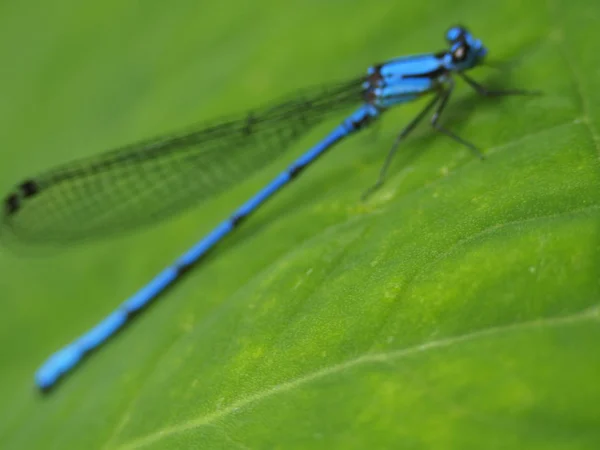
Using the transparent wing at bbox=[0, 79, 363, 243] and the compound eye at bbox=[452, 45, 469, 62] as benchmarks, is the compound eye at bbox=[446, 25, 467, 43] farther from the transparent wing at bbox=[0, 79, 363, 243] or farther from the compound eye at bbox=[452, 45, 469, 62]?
the transparent wing at bbox=[0, 79, 363, 243]

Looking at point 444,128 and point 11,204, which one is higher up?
point 11,204

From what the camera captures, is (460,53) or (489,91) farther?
(460,53)

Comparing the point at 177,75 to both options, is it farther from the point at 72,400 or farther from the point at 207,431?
the point at 207,431

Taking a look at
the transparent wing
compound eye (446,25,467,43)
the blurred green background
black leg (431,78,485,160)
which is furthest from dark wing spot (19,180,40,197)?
compound eye (446,25,467,43)

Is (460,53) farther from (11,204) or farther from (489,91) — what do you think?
(11,204)

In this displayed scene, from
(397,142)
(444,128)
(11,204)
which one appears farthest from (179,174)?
(444,128)

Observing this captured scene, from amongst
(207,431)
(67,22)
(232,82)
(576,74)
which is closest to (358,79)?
(232,82)
